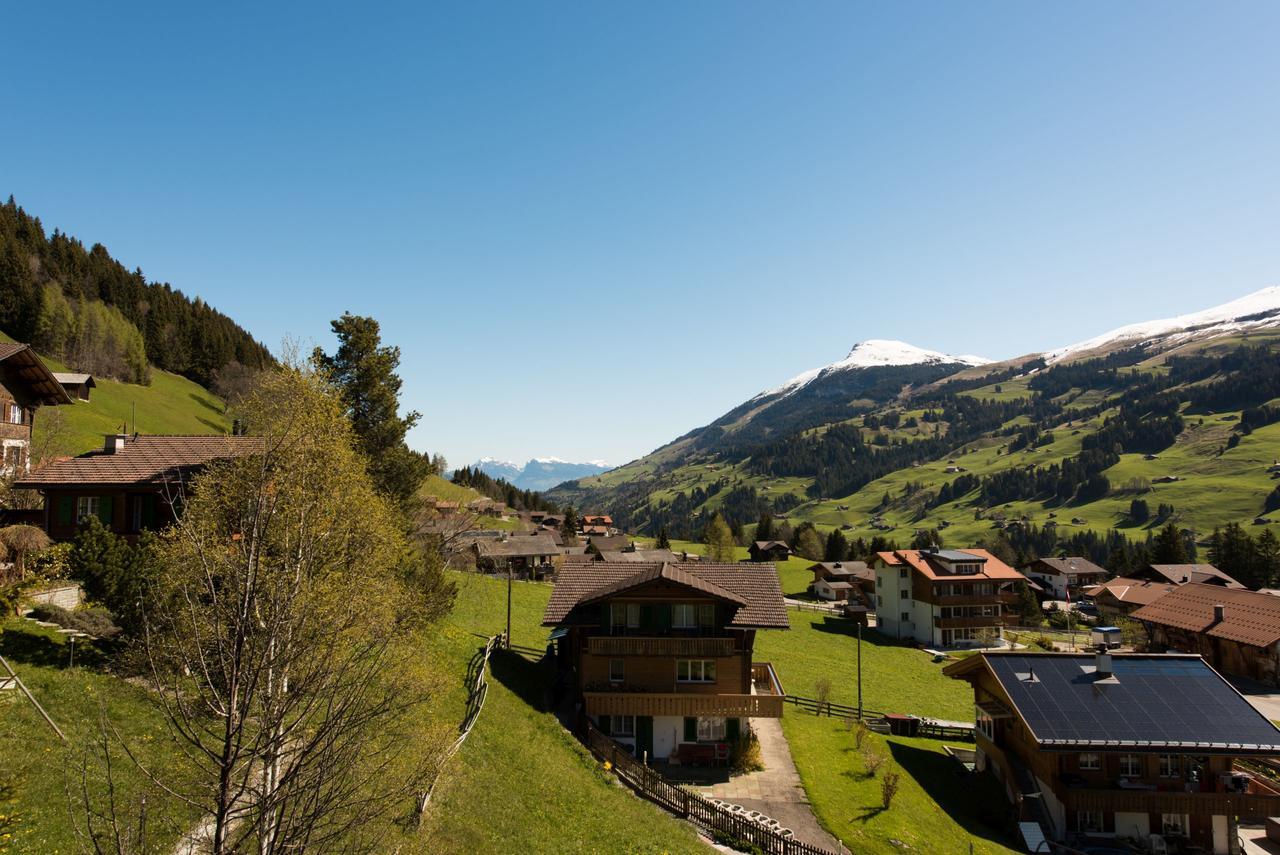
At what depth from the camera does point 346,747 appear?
9.44 m

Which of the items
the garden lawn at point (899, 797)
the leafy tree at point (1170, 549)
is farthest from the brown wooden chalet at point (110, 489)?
the leafy tree at point (1170, 549)

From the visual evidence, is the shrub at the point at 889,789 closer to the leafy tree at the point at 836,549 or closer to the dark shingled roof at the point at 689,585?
the dark shingled roof at the point at 689,585

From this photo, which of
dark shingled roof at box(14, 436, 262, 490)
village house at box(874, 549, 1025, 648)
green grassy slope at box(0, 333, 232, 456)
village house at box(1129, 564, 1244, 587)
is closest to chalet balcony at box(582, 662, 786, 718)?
dark shingled roof at box(14, 436, 262, 490)

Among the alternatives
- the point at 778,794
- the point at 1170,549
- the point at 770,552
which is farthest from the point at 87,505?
the point at 1170,549

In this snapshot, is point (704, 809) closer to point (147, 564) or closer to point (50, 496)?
point (147, 564)

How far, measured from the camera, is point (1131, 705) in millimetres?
33781

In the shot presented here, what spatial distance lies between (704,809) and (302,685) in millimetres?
22506

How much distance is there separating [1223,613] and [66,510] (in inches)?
3770

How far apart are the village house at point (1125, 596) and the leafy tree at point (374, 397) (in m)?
92.6

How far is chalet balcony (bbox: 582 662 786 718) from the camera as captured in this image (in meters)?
33.2

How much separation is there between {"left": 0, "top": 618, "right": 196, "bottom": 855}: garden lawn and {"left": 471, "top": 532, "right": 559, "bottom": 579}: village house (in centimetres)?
6806

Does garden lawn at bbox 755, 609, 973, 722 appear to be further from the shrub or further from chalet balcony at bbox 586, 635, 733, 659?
the shrub

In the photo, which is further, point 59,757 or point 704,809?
point 704,809

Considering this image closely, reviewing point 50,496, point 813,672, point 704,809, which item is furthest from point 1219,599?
point 50,496
